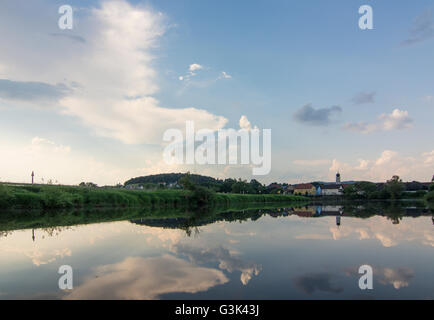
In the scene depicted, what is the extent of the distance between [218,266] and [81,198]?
39158 mm

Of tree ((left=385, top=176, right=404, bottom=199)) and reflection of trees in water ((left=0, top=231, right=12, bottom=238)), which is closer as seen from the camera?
reflection of trees in water ((left=0, top=231, right=12, bottom=238))

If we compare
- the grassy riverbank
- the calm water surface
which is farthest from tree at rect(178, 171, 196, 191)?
the calm water surface

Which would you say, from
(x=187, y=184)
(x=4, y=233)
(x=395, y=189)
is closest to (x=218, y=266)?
(x=4, y=233)

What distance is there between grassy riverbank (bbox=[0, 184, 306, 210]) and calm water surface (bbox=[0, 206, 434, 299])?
25201 mm

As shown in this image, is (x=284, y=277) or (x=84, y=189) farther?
(x=84, y=189)

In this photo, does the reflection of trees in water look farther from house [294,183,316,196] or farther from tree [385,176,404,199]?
house [294,183,316,196]

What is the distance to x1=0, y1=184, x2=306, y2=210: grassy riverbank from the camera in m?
38.1

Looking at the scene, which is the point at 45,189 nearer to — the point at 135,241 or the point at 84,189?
the point at 84,189

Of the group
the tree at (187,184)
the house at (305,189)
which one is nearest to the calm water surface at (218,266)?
the tree at (187,184)

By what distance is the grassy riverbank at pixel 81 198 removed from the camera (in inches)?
1501
